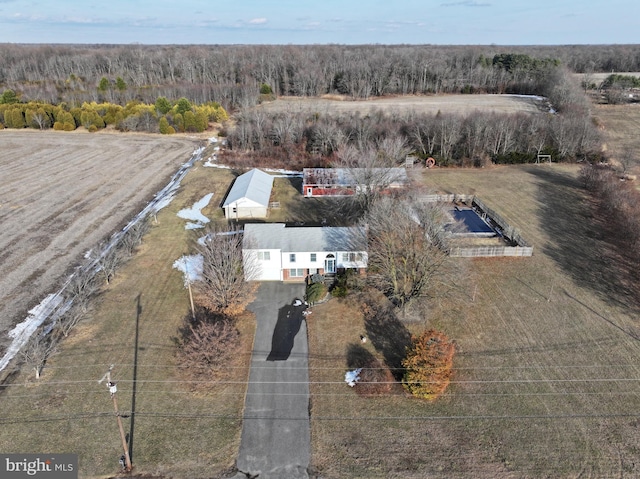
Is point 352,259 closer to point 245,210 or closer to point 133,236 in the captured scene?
point 245,210

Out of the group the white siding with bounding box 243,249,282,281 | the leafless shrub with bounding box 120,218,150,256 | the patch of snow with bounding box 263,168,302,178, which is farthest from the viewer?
the patch of snow with bounding box 263,168,302,178

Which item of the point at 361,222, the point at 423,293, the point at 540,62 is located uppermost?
the point at 540,62

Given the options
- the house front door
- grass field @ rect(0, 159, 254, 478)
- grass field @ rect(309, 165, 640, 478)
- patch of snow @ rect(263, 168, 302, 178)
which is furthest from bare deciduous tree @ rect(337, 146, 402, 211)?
grass field @ rect(0, 159, 254, 478)

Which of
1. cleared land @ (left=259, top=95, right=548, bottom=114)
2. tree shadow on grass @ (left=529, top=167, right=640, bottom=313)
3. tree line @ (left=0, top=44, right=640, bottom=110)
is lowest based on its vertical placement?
tree shadow on grass @ (left=529, top=167, right=640, bottom=313)

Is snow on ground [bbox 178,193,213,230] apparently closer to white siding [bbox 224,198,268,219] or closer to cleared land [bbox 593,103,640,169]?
white siding [bbox 224,198,268,219]

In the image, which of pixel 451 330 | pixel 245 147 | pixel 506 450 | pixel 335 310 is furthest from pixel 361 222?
pixel 245 147

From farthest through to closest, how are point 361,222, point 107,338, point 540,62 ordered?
point 540,62
point 361,222
point 107,338

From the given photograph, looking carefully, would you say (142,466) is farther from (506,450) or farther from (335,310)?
(506,450)
